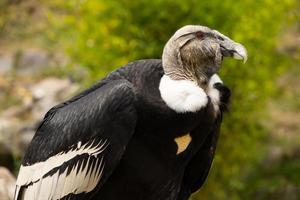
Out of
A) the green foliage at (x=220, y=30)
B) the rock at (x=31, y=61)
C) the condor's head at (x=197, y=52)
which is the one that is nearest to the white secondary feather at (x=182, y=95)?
the condor's head at (x=197, y=52)

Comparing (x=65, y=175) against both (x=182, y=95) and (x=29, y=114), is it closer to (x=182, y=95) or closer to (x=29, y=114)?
(x=182, y=95)

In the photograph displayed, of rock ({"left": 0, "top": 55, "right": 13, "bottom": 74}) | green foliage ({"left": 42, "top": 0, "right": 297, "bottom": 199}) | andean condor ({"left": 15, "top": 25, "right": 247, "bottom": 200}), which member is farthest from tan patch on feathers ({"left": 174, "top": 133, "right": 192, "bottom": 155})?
rock ({"left": 0, "top": 55, "right": 13, "bottom": 74})

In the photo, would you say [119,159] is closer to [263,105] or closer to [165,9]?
[165,9]

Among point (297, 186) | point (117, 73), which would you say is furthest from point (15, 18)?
point (117, 73)

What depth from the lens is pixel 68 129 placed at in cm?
403

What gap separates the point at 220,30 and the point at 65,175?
449 centimetres

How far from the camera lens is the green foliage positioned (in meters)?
8.27

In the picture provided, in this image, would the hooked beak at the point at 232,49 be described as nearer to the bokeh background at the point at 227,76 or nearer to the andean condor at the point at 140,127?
the andean condor at the point at 140,127

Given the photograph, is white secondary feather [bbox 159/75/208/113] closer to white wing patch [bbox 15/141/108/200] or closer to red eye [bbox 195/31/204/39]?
red eye [bbox 195/31/204/39]

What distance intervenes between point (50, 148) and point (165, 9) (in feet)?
14.1

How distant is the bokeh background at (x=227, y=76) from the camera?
8.32 metres

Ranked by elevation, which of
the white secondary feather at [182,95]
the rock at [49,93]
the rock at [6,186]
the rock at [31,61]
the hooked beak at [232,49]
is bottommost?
the rock at [31,61]

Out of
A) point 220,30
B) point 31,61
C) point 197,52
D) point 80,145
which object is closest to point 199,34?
point 197,52

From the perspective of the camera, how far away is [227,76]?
877 centimetres
